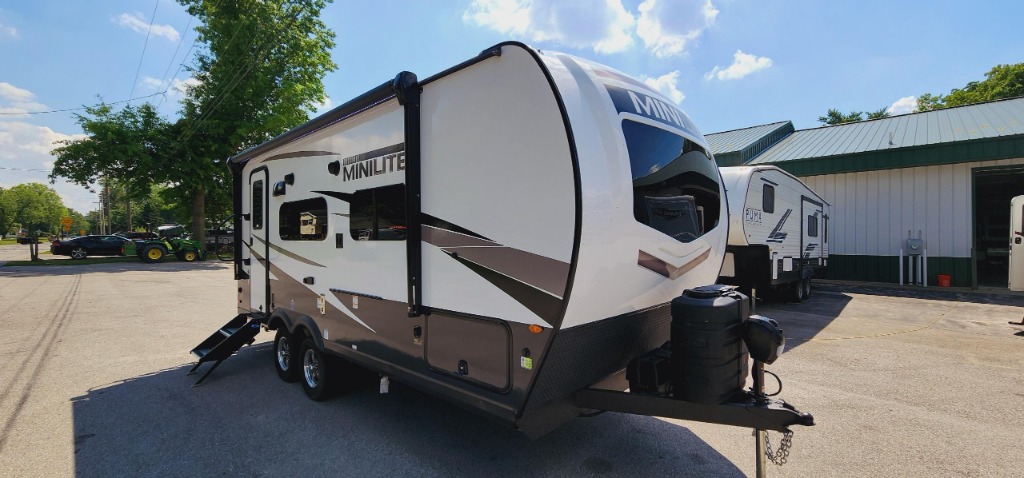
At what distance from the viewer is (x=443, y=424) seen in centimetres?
399

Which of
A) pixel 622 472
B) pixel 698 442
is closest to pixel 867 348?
pixel 698 442

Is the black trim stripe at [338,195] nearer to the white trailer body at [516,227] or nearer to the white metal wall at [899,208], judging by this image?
the white trailer body at [516,227]

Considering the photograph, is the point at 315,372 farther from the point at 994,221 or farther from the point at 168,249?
the point at 994,221

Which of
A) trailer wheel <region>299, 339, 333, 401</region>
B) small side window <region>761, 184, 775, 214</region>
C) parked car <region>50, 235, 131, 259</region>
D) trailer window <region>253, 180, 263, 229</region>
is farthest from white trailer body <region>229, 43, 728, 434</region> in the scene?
parked car <region>50, 235, 131, 259</region>

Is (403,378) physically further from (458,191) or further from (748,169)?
(748,169)

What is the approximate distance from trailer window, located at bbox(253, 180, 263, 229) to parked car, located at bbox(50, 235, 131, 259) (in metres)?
28.2

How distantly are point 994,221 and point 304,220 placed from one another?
108 feet

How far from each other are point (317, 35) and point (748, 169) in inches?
1102

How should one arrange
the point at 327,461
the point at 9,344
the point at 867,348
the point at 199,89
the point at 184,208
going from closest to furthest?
the point at 327,461 → the point at 867,348 → the point at 9,344 → the point at 199,89 → the point at 184,208

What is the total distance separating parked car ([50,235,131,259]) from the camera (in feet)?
82.9

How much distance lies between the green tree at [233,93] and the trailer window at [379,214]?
2379cm

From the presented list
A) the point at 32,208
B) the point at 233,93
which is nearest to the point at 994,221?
the point at 233,93

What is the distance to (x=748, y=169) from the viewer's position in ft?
27.7

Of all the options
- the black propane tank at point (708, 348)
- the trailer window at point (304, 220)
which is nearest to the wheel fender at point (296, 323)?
the trailer window at point (304, 220)
